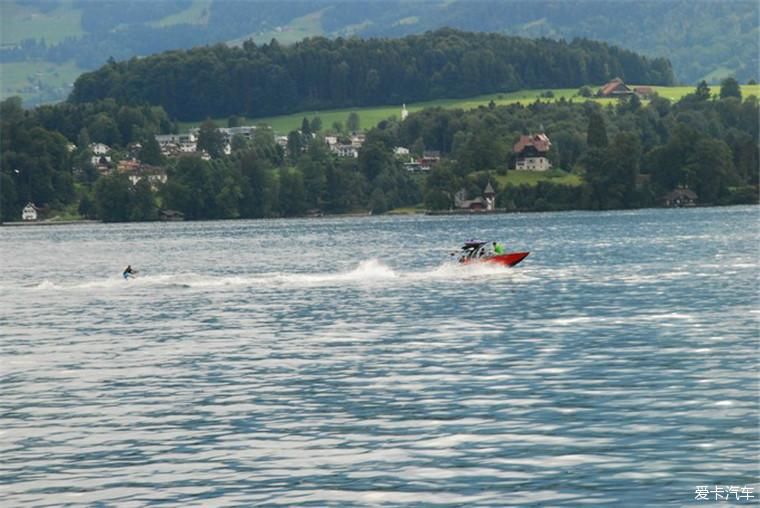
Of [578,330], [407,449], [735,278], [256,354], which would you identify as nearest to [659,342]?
[578,330]

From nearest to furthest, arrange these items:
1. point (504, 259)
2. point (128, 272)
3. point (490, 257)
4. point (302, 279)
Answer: point (490, 257) < point (504, 259) < point (128, 272) < point (302, 279)

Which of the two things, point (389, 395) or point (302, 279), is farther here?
point (302, 279)

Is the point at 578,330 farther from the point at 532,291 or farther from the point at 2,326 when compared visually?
the point at 2,326

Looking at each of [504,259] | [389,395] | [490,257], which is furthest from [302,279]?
[389,395]

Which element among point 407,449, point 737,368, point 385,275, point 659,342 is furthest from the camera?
point 385,275

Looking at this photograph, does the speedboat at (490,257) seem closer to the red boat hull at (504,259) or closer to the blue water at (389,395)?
the red boat hull at (504,259)

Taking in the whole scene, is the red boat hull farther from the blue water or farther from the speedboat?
the blue water

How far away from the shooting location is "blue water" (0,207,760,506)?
39062 millimetres

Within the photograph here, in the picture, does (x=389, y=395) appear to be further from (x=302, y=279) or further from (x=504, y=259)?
(x=302, y=279)

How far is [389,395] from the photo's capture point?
2095 inches

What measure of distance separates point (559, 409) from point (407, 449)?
7503 millimetres


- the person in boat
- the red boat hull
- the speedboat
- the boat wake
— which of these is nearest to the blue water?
the speedboat

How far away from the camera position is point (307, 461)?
137ft

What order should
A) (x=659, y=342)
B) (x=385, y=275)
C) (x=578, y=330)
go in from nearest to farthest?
(x=659, y=342) < (x=578, y=330) < (x=385, y=275)
